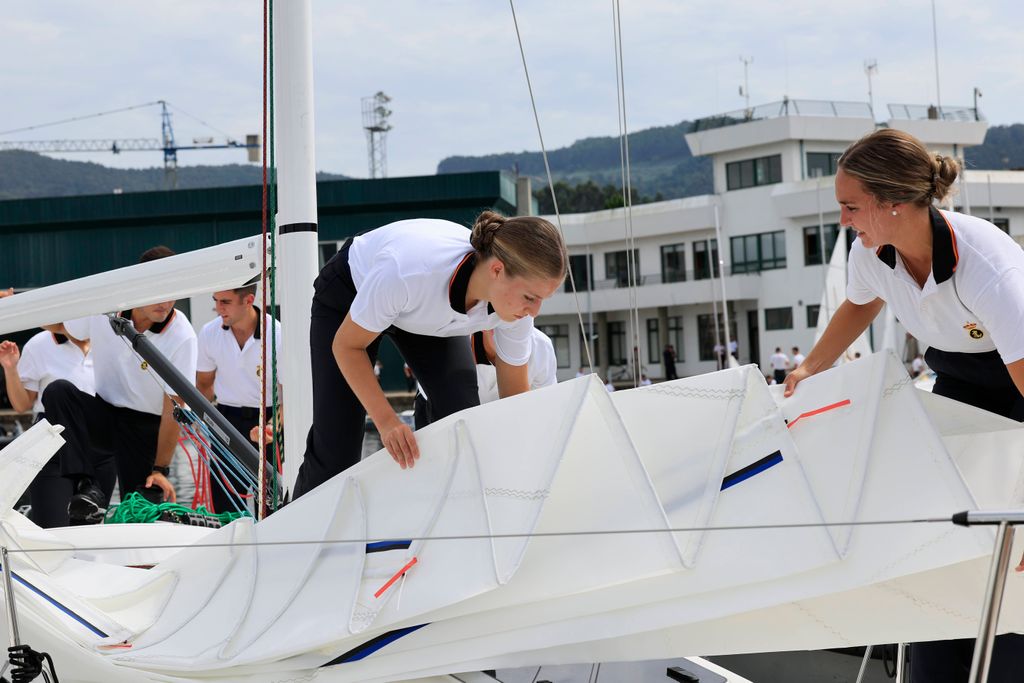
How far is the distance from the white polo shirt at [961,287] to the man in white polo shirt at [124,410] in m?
3.07

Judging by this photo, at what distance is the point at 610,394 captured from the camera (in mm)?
2297

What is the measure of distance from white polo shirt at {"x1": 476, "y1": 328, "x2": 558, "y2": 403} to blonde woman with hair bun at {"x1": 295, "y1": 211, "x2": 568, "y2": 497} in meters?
0.53

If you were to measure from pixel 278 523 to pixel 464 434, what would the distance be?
2.01 feet

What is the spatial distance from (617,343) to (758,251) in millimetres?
6325

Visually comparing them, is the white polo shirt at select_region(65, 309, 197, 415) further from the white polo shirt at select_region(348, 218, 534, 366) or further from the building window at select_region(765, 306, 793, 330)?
the building window at select_region(765, 306, 793, 330)

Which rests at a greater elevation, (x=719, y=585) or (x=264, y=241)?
(x=264, y=241)

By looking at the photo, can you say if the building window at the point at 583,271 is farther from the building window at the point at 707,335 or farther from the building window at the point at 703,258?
the building window at the point at 707,335

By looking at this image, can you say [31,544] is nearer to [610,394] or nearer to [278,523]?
[278,523]

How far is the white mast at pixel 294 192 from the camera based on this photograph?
3365mm

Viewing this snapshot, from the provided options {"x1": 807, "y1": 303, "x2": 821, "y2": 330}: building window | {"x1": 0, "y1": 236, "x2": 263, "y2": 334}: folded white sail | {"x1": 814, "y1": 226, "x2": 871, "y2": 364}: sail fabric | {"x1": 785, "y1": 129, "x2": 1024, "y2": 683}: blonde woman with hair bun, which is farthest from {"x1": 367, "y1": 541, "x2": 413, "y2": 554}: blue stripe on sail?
{"x1": 807, "y1": 303, "x2": 821, "y2": 330}: building window

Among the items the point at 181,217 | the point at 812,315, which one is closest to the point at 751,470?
the point at 181,217

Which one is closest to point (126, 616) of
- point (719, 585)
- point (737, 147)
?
point (719, 585)

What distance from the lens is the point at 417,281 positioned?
107 inches

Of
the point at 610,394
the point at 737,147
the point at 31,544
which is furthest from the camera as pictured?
the point at 737,147
